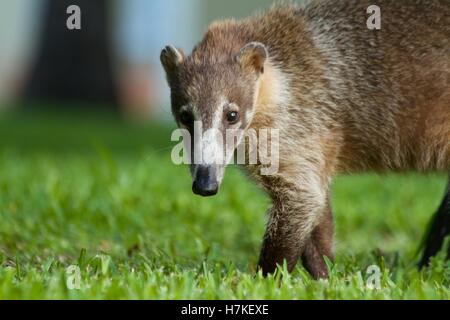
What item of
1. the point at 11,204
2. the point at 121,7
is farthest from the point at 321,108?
the point at 121,7

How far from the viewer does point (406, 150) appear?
17.1 feet

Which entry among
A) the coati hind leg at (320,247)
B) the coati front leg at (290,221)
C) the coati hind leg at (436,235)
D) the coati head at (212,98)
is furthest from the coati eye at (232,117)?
the coati hind leg at (436,235)

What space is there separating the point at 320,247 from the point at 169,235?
127 centimetres

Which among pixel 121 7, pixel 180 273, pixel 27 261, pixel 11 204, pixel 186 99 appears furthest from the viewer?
pixel 121 7

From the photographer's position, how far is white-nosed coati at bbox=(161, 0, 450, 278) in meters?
5.01

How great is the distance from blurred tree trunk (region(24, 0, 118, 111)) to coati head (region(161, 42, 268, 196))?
10665 millimetres

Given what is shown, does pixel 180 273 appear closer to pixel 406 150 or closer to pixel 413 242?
pixel 406 150

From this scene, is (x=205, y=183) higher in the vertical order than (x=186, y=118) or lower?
lower

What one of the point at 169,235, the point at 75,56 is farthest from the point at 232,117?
the point at 75,56

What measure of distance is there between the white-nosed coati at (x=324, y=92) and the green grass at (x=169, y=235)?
0.34m

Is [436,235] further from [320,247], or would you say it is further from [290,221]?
[290,221]

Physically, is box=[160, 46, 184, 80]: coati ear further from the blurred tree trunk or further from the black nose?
the blurred tree trunk

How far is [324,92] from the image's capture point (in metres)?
5.23

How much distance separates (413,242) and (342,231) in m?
0.55
